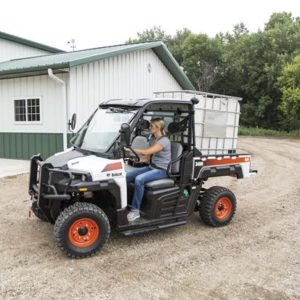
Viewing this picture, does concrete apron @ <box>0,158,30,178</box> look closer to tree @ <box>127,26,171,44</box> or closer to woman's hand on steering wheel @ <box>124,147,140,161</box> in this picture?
woman's hand on steering wheel @ <box>124,147,140,161</box>

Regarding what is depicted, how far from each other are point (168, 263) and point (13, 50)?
56.4 feet

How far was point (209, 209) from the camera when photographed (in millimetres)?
6121

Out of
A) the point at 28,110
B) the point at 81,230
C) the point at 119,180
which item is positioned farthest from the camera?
the point at 28,110

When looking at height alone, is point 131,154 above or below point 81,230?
above

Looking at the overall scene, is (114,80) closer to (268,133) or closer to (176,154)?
(176,154)

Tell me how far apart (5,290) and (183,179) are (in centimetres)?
285

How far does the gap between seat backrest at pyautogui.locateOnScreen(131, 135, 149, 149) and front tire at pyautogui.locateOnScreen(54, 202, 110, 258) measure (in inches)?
53.1

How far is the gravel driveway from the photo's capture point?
4.03m

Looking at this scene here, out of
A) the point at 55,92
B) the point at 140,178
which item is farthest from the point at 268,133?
the point at 140,178

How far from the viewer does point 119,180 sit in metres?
5.04

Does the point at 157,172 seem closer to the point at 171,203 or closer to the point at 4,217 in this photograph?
the point at 171,203

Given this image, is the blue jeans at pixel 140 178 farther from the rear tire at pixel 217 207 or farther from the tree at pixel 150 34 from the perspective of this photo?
the tree at pixel 150 34

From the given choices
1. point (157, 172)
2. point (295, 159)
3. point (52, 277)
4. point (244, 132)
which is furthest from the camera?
point (244, 132)

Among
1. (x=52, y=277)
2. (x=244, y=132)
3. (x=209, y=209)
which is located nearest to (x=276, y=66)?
(x=244, y=132)
